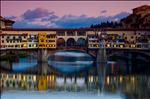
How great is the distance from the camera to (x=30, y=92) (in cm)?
2759

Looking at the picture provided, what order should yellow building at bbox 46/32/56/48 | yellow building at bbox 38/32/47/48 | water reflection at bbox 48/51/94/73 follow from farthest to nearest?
yellow building at bbox 46/32/56/48, yellow building at bbox 38/32/47/48, water reflection at bbox 48/51/94/73

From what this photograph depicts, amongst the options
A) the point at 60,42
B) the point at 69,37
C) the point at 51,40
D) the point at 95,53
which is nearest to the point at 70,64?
the point at 95,53

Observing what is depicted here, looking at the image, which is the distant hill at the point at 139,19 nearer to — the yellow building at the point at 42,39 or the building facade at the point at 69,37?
the building facade at the point at 69,37

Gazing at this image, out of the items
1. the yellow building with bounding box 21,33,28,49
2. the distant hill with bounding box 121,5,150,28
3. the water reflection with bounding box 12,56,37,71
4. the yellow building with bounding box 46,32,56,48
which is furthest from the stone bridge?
the distant hill with bounding box 121,5,150,28

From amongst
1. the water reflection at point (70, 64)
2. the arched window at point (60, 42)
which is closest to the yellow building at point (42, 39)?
the water reflection at point (70, 64)

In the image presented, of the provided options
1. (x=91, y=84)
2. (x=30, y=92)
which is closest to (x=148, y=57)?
(x=91, y=84)

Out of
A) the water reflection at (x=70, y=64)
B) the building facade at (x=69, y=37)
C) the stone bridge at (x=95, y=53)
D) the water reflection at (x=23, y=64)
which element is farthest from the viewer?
the building facade at (x=69, y=37)

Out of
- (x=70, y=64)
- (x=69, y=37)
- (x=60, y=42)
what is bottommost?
(x=70, y=64)

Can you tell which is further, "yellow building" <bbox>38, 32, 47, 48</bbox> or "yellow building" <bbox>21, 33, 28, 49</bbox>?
"yellow building" <bbox>21, 33, 28, 49</bbox>

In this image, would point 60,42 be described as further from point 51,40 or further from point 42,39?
point 42,39

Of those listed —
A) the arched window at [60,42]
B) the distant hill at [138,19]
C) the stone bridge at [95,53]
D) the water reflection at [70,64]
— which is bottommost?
the water reflection at [70,64]

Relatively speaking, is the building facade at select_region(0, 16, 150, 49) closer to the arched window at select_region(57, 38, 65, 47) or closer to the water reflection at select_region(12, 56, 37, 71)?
the arched window at select_region(57, 38, 65, 47)

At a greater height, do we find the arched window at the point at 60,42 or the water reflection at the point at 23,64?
the arched window at the point at 60,42

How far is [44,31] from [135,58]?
11.9 meters
